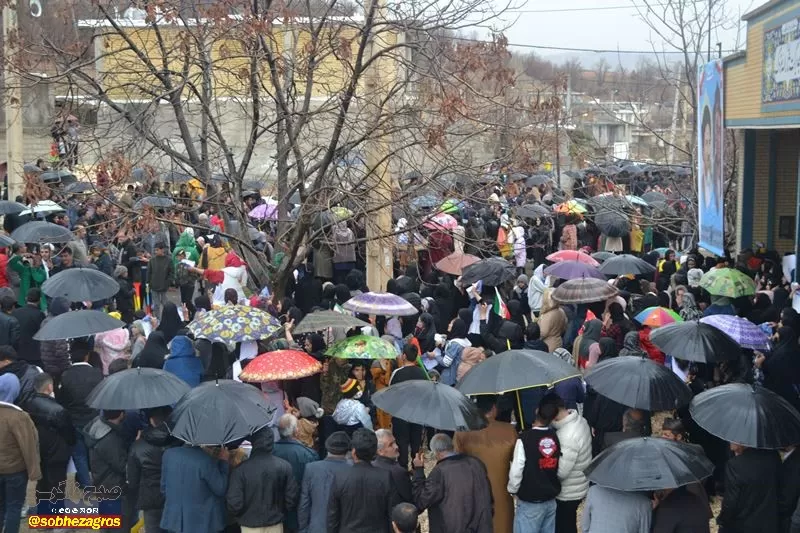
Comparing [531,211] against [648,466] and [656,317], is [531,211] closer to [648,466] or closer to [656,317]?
[656,317]

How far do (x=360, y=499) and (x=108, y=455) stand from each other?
2.34m

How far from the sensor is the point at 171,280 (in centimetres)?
1664

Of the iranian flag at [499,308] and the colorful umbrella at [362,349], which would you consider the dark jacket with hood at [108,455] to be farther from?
the iranian flag at [499,308]

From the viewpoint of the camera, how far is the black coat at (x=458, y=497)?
24.1 feet

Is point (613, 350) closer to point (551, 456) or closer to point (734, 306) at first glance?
point (551, 456)

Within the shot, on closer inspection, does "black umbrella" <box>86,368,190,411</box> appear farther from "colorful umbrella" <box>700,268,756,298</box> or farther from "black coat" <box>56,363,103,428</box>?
"colorful umbrella" <box>700,268,756,298</box>

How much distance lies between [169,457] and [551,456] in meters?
2.75

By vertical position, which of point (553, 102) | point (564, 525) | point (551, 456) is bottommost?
point (564, 525)

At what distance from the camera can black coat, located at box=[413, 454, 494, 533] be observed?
7359 mm

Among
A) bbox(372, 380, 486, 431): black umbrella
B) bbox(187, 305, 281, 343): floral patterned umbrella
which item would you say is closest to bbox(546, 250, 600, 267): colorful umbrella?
bbox(187, 305, 281, 343): floral patterned umbrella

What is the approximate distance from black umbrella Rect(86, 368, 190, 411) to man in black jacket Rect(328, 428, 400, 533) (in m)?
1.68

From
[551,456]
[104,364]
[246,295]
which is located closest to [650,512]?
[551,456]

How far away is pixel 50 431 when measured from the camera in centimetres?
920

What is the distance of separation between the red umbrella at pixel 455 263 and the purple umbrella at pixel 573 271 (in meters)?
1.15
